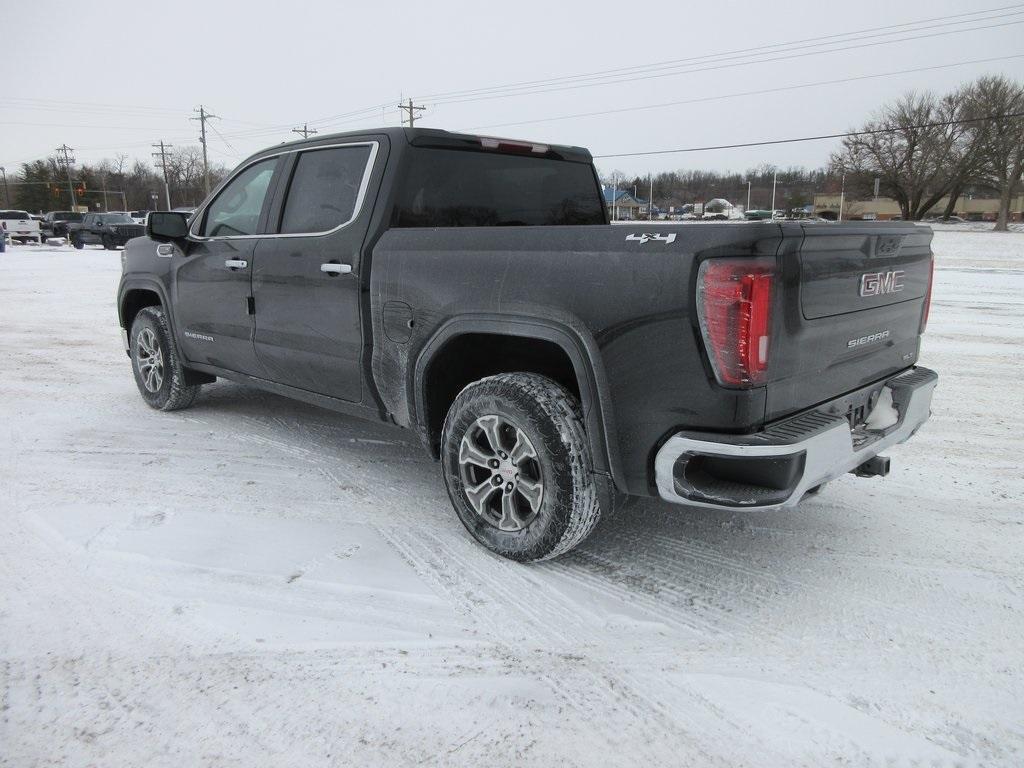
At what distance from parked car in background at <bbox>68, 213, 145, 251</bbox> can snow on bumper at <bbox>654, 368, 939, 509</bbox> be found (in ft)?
112

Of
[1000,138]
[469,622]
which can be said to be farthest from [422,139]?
[1000,138]

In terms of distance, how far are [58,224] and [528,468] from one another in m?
44.7

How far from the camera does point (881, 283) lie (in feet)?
9.74

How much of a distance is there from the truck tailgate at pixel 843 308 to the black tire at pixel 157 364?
4434mm

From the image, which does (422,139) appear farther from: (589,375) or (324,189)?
(589,375)

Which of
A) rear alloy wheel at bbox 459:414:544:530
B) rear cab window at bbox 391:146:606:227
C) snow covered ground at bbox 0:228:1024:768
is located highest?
rear cab window at bbox 391:146:606:227

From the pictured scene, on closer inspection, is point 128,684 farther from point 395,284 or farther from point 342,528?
point 395,284

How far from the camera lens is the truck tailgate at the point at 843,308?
250 cm

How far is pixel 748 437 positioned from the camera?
8.00 feet

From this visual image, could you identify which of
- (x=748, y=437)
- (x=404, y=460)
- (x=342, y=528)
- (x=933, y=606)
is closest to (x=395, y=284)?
(x=342, y=528)

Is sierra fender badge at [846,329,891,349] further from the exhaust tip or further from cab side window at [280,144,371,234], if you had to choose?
cab side window at [280,144,371,234]

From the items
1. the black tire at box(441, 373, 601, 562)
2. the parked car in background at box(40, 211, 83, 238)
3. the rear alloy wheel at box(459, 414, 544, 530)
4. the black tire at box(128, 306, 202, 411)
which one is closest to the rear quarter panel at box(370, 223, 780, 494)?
the black tire at box(441, 373, 601, 562)

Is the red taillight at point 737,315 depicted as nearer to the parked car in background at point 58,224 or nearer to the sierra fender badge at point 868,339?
the sierra fender badge at point 868,339

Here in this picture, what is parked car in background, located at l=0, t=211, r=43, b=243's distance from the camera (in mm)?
35156
